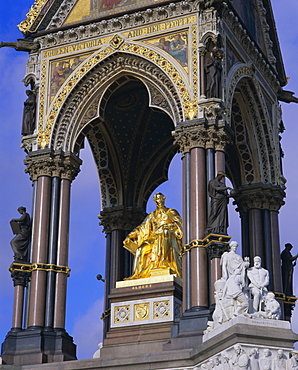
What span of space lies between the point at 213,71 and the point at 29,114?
200 inches

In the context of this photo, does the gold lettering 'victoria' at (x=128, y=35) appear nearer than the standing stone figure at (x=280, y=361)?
No

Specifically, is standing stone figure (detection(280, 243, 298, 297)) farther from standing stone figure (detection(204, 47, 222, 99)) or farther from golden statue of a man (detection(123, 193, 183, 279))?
standing stone figure (detection(204, 47, 222, 99))

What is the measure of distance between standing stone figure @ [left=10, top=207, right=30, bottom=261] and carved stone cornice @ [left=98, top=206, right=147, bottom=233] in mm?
4125

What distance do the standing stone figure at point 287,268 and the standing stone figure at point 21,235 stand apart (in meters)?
7.12

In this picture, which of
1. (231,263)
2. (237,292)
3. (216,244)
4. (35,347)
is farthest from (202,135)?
(35,347)

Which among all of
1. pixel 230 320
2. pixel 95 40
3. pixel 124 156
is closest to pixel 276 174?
pixel 124 156

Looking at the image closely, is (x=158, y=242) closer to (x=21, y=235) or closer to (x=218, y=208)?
(x=218, y=208)

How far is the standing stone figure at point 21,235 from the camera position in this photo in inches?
948

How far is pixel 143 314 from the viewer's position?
23406 mm

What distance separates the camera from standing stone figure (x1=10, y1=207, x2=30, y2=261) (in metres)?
24.1

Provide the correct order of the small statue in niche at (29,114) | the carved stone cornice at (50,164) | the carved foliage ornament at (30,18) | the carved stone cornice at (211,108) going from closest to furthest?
the carved stone cornice at (211,108), the carved stone cornice at (50,164), the small statue in niche at (29,114), the carved foliage ornament at (30,18)

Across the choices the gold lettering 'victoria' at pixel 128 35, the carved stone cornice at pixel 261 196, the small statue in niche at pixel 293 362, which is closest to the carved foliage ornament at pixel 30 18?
the gold lettering 'victoria' at pixel 128 35

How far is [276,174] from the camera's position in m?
27.2

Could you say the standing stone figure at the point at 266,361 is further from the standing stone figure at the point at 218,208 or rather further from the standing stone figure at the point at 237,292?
the standing stone figure at the point at 218,208
